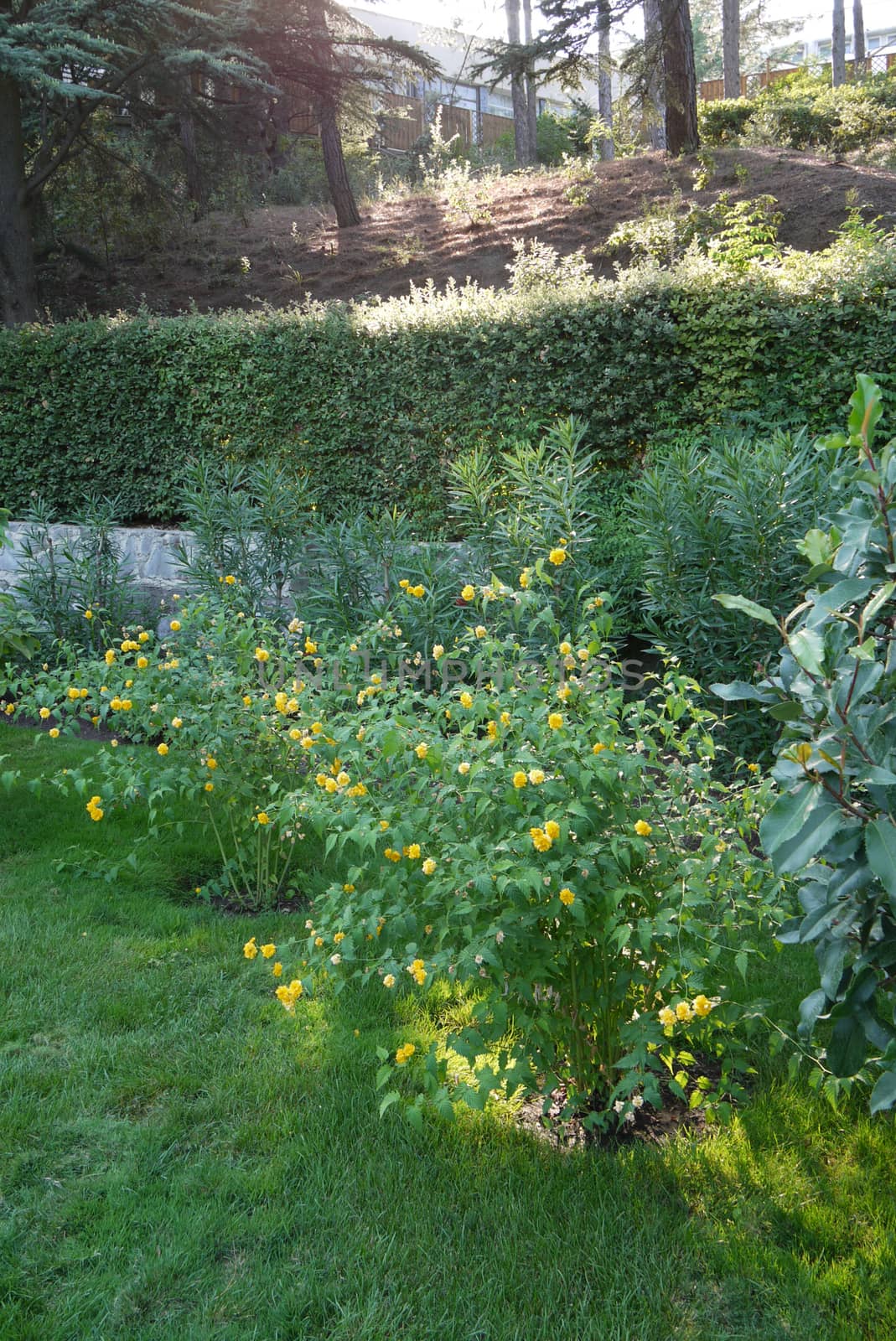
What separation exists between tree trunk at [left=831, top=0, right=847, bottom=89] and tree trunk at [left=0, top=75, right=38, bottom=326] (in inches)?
635

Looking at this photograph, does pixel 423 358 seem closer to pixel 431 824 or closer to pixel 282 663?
pixel 282 663

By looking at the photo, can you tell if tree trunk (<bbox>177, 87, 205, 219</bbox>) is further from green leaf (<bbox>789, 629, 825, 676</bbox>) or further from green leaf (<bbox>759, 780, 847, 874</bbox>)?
green leaf (<bbox>759, 780, 847, 874</bbox>)

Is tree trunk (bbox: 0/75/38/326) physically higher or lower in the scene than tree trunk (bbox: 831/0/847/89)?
lower

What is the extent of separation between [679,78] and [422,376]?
7.53 meters

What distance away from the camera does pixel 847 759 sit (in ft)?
4.73

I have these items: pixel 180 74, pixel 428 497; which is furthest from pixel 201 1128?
pixel 180 74

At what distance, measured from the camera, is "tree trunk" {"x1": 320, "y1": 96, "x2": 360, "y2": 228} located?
12.9 meters

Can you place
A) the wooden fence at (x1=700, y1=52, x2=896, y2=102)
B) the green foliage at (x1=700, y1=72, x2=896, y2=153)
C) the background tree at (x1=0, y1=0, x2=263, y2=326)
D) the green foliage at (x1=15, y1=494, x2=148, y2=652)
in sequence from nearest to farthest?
the green foliage at (x1=15, y1=494, x2=148, y2=652) < the background tree at (x1=0, y1=0, x2=263, y2=326) < the green foliage at (x1=700, y1=72, x2=896, y2=153) < the wooden fence at (x1=700, y1=52, x2=896, y2=102)

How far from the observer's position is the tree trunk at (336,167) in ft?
42.3

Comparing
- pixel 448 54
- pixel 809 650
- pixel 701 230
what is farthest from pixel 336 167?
pixel 448 54

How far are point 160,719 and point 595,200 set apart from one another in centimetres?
1086

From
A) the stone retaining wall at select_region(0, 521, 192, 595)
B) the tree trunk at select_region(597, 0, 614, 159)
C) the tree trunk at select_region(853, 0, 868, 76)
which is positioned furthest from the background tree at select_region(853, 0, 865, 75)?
the stone retaining wall at select_region(0, 521, 192, 595)

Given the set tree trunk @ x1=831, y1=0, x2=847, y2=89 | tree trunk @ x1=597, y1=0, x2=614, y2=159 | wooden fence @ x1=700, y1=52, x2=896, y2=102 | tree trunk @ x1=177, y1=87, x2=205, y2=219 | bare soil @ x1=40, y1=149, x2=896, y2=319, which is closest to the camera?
bare soil @ x1=40, y1=149, x2=896, y2=319

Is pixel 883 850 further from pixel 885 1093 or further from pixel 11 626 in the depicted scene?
pixel 11 626
